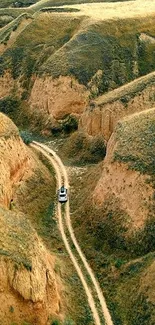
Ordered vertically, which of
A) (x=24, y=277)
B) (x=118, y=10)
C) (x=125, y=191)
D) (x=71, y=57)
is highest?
(x=118, y=10)

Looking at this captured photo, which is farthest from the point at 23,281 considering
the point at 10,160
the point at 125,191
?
the point at 10,160

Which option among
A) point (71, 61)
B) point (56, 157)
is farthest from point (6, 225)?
point (71, 61)

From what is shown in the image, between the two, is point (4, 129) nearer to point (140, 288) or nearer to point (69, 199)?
point (69, 199)

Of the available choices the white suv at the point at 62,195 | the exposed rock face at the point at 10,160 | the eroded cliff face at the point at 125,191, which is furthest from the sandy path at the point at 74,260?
the exposed rock face at the point at 10,160

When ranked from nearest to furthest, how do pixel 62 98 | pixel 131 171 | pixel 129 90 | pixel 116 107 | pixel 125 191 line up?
pixel 125 191, pixel 131 171, pixel 116 107, pixel 129 90, pixel 62 98

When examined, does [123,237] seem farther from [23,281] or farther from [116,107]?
[116,107]

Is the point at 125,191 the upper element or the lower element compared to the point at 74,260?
upper
